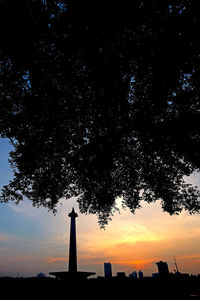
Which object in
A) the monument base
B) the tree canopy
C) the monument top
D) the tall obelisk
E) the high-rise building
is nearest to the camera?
the tree canopy

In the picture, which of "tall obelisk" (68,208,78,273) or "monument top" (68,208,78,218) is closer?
"tall obelisk" (68,208,78,273)

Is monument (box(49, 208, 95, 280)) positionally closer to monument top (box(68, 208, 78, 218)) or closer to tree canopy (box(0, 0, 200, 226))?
monument top (box(68, 208, 78, 218))

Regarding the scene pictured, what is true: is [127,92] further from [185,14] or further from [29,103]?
[29,103]

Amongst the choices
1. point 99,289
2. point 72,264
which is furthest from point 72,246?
point 99,289

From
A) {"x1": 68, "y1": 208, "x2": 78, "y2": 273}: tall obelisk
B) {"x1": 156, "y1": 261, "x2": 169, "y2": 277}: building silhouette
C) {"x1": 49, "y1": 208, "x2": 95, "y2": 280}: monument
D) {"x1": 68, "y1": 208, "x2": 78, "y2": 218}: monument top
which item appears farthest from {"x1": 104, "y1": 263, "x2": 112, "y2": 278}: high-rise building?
{"x1": 68, "y1": 208, "x2": 78, "y2": 218}: monument top

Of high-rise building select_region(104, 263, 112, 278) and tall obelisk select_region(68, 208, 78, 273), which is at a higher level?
tall obelisk select_region(68, 208, 78, 273)

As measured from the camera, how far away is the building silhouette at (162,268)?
357 inches

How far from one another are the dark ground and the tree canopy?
6.11 metres

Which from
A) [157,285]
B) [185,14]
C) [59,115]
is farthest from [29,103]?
[157,285]

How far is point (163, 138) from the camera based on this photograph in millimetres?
10195

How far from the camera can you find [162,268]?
30.3 feet

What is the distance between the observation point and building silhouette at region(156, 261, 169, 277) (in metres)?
9.06

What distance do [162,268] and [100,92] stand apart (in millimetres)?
9688

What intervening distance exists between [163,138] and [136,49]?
4.95m
